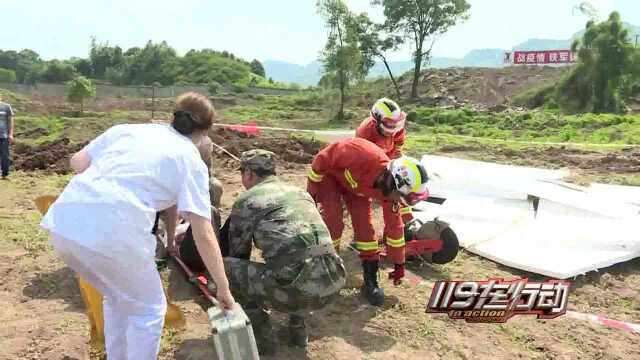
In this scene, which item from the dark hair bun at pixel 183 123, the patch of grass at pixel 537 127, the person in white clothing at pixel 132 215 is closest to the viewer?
the person in white clothing at pixel 132 215

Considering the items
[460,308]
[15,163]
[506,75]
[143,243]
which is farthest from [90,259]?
[506,75]

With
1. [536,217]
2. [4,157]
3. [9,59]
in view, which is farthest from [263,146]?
[9,59]

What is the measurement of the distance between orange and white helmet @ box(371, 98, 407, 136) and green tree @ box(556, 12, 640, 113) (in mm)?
28601

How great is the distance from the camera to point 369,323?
434 centimetres

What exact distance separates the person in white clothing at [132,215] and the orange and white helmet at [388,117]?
3198mm

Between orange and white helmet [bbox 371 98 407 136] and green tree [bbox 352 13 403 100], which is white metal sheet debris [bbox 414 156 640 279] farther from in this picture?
green tree [bbox 352 13 403 100]

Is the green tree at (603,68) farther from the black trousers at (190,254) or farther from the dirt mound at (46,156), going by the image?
the black trousers at (190,254)

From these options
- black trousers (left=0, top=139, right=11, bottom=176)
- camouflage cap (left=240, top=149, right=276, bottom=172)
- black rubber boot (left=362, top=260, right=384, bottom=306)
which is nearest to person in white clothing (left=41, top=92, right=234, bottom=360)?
camouflage cap (left=240, top=149, right=276, bottom=172)

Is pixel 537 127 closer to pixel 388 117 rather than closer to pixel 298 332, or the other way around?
pixel 388 117

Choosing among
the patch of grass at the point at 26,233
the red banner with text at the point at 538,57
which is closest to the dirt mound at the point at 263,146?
the patch of grass at the point at 26,233

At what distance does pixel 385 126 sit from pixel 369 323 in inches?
82.3

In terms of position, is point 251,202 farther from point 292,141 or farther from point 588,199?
point 292,141

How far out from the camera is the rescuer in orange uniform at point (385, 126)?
5.64m

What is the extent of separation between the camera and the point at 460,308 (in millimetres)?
4582
